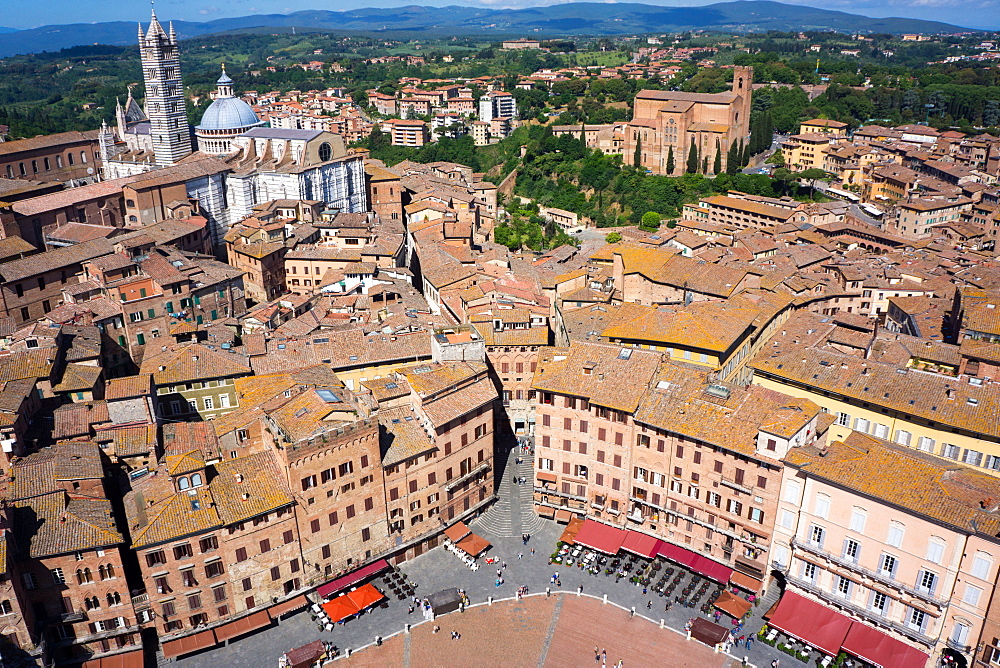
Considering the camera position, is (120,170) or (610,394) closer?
(610,394)

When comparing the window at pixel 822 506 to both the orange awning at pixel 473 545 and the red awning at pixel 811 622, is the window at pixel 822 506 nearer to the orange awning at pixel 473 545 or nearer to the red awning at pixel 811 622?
the red awning at pixel 811 622

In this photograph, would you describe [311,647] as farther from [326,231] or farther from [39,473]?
[326,231]

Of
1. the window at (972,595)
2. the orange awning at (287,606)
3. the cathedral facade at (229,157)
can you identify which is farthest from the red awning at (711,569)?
the cathedral facade at (229,157)

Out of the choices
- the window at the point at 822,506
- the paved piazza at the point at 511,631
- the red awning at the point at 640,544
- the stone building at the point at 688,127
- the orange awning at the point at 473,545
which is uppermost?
the stone building at the point at 688,127

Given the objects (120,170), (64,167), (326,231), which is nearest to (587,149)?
(326,231)

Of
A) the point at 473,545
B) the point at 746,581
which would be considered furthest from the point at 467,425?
the point at 746,581
